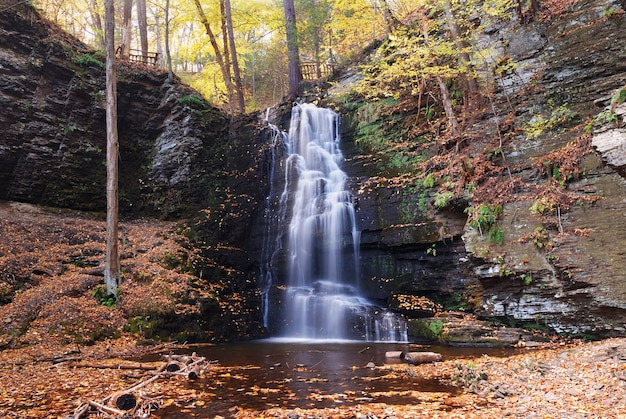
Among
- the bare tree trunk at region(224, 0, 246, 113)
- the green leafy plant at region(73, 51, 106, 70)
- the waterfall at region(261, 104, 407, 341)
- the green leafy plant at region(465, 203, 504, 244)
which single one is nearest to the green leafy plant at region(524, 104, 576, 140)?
the green leafy plant at region(465, 203, 504, 244)

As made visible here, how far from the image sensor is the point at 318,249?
502 inches

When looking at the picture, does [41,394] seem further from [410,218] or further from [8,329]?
[410,218]

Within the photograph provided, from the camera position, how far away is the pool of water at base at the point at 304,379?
16.4 feet

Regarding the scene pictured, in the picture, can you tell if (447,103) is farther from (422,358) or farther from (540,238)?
(422,358)

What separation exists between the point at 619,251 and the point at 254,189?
462 inches

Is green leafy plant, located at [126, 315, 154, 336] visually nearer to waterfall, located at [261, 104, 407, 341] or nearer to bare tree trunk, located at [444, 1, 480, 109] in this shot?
waterfall, located at [261, 104, 407, 341]

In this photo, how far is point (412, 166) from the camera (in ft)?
41.0

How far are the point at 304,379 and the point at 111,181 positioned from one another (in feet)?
24.6

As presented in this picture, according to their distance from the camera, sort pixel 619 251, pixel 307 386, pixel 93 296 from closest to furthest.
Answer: pixel 307 386, pixel 619 251, pixel 93 296

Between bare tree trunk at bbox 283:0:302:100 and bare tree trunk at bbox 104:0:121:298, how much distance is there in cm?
941

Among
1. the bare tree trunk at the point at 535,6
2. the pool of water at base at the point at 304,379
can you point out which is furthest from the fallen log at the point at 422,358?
the bare tree trunk at the point at 535,6

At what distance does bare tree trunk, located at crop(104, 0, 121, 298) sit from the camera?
9875mm

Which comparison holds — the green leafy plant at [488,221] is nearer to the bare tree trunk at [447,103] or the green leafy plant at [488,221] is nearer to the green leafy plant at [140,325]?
the bare tree trunk at [447,103]

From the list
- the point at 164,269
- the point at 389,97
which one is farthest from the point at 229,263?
the point at 389,97
